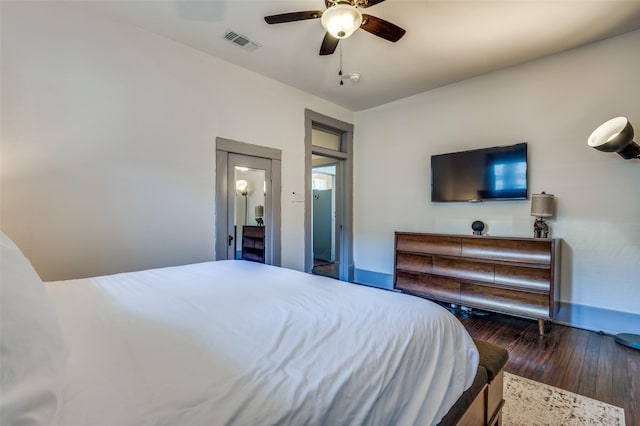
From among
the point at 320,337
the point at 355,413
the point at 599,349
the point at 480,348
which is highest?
the point at 320,337

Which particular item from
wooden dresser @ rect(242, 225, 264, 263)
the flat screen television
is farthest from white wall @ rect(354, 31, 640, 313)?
wooden dresser @ rect(242, 225, 264, 263)

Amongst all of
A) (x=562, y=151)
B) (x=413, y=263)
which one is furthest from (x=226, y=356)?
(x=562, y=151)

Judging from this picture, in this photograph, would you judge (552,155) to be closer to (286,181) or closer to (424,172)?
(424,172)

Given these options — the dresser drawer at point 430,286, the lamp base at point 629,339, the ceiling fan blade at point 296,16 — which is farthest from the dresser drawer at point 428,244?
the ceiling fan blade at point 296,16

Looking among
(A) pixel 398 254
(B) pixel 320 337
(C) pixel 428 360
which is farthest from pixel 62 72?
(A) pixel 398 254

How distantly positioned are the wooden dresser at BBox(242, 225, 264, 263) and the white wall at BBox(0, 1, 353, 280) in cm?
47

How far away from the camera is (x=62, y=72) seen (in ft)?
7.66

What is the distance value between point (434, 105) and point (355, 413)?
4.22 metres

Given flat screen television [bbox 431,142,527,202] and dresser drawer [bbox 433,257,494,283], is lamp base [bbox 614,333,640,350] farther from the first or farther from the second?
flat screen television [bbox 431,142,527,202]

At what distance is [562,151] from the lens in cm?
312

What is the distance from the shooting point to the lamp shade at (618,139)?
8.11 feet

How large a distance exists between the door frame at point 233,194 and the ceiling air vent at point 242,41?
3.30 feet

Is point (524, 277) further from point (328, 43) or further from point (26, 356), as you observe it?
point (26, 356)

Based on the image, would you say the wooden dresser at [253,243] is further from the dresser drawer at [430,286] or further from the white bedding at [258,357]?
the white bedding at [258,357]
